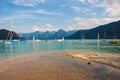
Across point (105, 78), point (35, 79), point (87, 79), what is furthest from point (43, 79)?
point (105, 78)

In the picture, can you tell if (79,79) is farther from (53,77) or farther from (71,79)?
(53,77)

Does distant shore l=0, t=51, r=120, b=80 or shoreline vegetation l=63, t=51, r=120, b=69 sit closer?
distant shore l=0, t=51, r=120, b=80

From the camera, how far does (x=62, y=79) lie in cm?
2634

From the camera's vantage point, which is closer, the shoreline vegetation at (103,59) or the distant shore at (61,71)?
the distant shore at (61,71)

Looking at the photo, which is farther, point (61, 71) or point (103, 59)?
point (103, 59)

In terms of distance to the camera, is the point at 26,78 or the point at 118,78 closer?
the point at 118,78

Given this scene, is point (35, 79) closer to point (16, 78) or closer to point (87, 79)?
point (16, 78)

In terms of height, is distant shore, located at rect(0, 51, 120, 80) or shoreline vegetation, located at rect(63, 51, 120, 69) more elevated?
shoreline vegetation, located at rect(63, 51, 120, 69)

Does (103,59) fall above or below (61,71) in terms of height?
above

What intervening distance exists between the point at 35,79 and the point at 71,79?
435 cm

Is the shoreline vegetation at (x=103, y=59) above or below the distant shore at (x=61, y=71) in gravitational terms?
above

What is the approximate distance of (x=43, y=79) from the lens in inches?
1047

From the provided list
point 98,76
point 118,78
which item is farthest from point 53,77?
Answer: point 118,78

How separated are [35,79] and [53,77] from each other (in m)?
2.46
